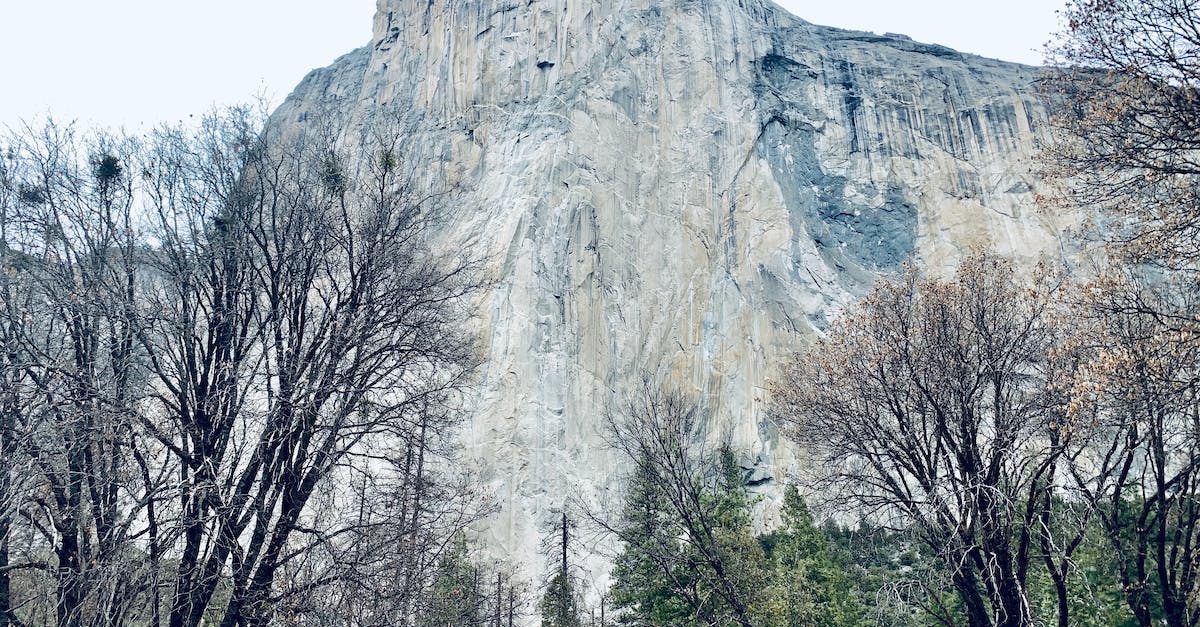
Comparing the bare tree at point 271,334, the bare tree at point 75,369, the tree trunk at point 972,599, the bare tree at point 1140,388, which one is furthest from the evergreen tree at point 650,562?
the bare tree at point 75,369

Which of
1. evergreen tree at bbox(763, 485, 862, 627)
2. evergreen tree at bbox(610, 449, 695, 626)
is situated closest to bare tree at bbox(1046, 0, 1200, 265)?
evergreen tree at bbox(610, 449, 695, 626)

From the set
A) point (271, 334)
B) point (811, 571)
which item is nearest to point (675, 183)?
point (811, 571)

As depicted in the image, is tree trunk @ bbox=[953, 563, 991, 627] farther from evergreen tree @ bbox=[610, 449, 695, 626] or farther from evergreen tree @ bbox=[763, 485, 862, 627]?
evergreen tree @ bbox=[763, 485, 862, 627]

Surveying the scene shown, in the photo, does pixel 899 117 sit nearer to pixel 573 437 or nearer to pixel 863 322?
pixel 573 437

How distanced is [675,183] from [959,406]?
146ft

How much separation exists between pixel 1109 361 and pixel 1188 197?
2076 millimetres

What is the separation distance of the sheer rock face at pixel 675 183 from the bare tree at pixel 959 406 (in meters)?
28.6

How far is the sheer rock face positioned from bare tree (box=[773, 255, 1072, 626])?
93.7 feet

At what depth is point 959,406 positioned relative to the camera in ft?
40.7

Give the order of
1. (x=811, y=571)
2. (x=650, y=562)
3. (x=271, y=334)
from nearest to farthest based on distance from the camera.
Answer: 1. (x=271, y=334)
2. (x=650, y=562)
3. (x=811, y=571)

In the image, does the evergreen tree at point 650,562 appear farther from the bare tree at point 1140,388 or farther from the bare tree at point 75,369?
the bare tree at point 75,369

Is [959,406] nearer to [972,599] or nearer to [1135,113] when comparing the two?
[972,599]

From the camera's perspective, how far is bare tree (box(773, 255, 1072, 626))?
1165 centimetres

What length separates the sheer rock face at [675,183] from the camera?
152 feet
